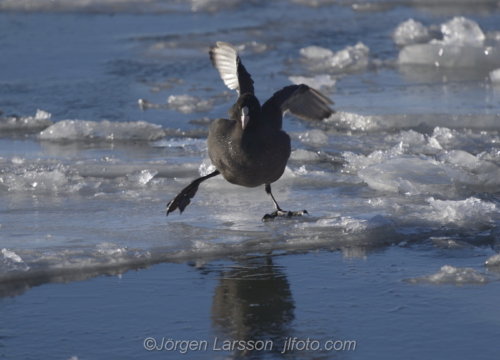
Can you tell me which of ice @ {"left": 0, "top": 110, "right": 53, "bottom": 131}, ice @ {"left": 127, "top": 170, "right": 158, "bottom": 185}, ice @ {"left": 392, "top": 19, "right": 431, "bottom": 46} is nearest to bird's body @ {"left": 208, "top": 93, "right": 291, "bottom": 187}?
ice @ {"left": 127, "top": 170, "right": 158, "bottom": 185}

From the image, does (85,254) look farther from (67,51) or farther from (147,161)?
(67,51)

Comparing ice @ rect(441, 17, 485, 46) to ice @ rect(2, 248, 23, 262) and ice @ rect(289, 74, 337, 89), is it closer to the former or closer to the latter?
ice @ rect(289, 74, 337, 89)

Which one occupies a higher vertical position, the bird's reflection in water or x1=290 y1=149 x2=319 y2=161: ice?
the bird's reflection in water

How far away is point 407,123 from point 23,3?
11.2m

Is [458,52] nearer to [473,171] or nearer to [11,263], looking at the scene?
[473,171]

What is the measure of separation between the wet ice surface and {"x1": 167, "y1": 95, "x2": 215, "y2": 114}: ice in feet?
0.06

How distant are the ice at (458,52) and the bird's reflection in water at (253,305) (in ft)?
23.3

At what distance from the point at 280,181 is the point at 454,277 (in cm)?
249

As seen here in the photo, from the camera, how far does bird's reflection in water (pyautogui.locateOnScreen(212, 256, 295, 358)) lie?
3.21m

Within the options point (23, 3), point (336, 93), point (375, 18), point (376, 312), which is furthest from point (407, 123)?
point (23, 3)

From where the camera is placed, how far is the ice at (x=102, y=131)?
7602 millimetres

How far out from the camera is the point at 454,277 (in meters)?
3.78

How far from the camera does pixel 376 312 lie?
11.2 ft

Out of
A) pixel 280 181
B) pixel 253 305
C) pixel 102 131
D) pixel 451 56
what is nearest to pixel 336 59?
pixel 451 56
